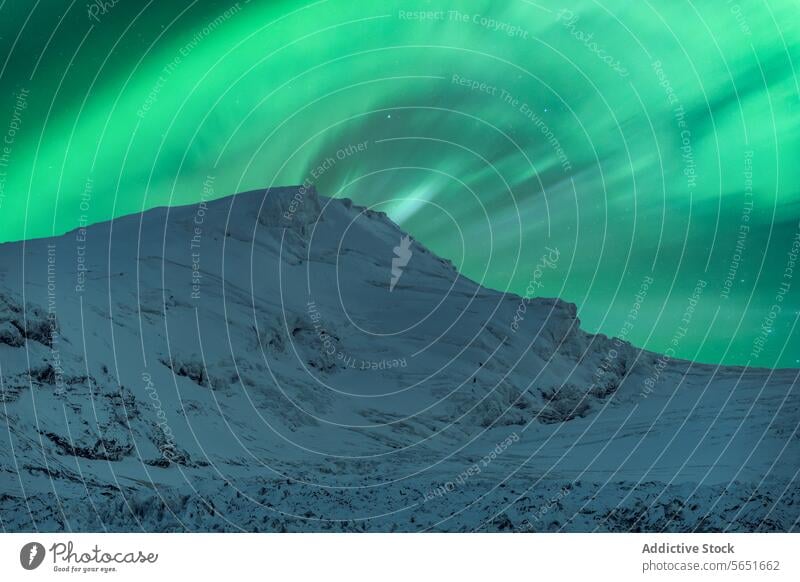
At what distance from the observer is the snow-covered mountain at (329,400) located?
19234 mm

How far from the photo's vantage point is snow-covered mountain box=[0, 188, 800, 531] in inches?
757

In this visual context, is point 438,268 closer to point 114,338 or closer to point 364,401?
point 364,401
